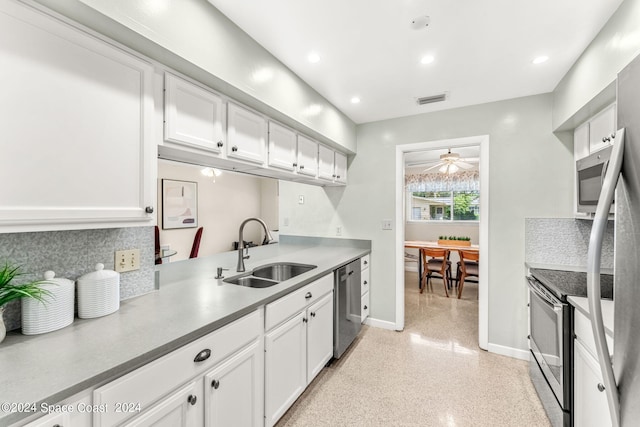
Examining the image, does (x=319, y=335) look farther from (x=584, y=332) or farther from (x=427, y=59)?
(x=427, y=59)

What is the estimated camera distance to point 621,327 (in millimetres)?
623

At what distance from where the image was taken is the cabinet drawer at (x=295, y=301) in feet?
5.07

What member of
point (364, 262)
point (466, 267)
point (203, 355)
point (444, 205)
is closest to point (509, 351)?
point (364, 262)

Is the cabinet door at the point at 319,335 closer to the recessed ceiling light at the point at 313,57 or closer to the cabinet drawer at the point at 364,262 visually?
the cabinet drawer at the point at 364,262

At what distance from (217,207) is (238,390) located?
4.63 ft

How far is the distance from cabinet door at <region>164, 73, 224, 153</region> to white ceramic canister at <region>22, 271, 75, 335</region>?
769 millimetres

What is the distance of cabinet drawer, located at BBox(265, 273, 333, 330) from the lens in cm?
154

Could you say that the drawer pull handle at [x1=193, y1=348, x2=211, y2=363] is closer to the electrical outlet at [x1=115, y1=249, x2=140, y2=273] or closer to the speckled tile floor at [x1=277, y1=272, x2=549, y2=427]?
the electrical outlet at [x1=115, y1=249, x2=140, y2=273]

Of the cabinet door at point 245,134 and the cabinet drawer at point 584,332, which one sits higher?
the cabinet door at point 245,134

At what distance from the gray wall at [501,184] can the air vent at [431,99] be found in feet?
1.07

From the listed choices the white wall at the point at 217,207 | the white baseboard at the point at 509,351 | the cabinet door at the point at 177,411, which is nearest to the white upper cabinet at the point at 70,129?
the white wall at the point at 217,207

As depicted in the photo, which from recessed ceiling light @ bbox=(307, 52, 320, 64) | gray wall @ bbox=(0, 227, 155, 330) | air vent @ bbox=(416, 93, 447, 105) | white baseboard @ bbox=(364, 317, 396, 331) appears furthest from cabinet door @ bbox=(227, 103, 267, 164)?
white baseboard @ bbox=(364, 317, 396, 331)

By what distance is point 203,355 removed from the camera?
1118mm

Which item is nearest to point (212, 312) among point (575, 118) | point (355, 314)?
point (355, 314)
